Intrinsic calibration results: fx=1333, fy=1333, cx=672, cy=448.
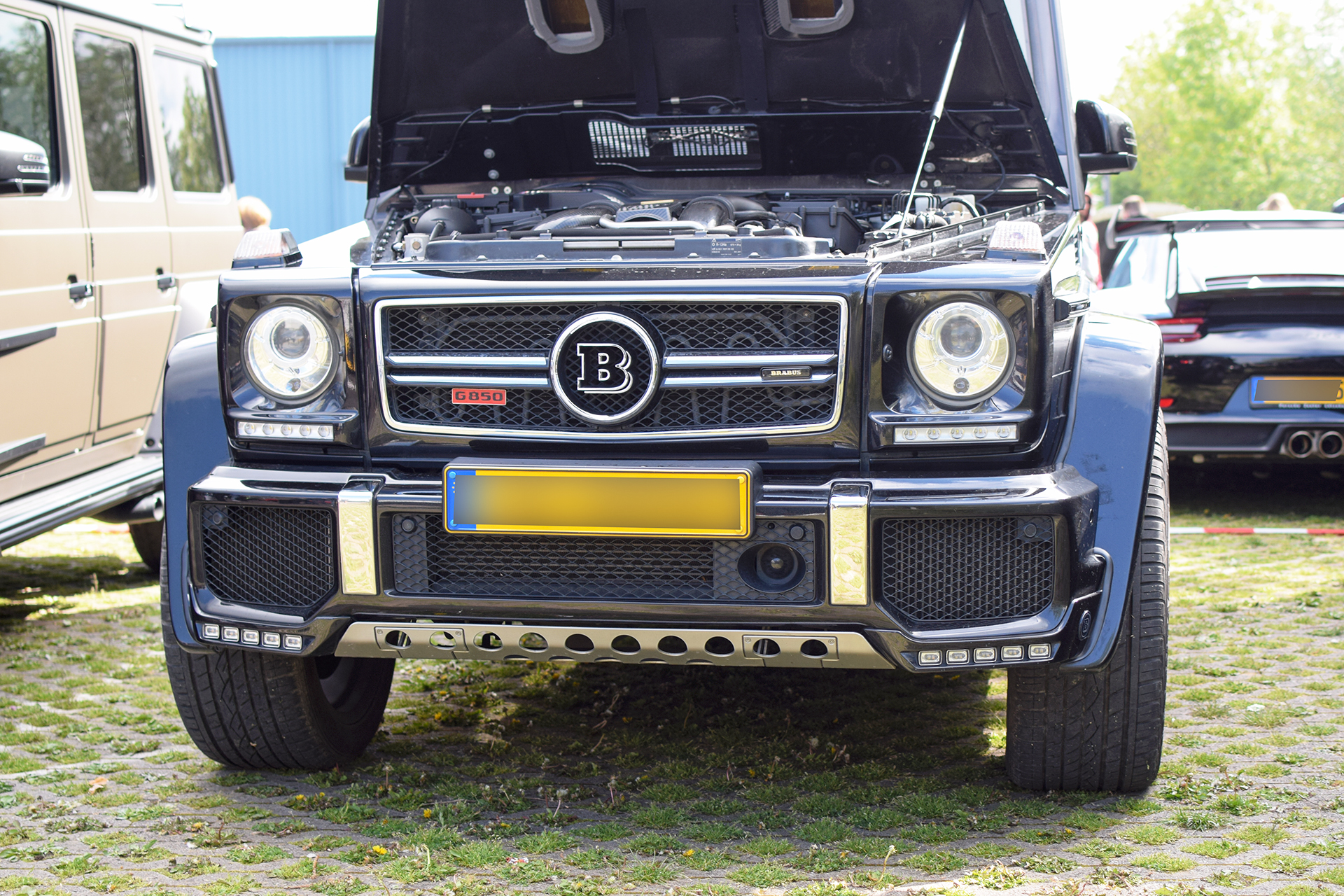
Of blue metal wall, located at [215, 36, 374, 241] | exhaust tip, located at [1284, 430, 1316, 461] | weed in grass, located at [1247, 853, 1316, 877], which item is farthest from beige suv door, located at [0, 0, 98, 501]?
blue metal wall, located at [215, 36, 374, 241]

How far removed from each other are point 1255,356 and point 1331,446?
0.59 m

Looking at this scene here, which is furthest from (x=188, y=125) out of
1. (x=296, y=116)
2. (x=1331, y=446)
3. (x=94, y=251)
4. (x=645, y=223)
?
(x=296, y=116)

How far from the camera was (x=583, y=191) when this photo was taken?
13.4 ft

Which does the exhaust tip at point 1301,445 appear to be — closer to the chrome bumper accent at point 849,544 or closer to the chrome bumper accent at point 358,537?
the chrome bumper accent at point 849,544

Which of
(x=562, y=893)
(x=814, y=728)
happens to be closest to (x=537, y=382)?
(x=562, y=893)

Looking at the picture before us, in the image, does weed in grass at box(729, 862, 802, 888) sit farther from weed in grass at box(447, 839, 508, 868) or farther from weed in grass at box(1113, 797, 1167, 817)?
weed in grass at box(1113, 797, 1167, 817)

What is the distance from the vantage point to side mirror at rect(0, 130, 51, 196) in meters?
4.20

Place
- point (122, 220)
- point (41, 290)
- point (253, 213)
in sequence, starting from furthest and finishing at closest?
point (253, 213), point (122, 220), point (41, 290)

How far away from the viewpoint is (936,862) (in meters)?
2.75

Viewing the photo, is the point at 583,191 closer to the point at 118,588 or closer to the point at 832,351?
the point at 832,351

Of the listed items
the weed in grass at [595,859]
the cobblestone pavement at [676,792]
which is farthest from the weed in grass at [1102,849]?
the weed in grass at [595,859]

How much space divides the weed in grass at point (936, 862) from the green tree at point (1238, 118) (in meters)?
38.8

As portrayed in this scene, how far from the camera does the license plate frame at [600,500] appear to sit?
2666 mm

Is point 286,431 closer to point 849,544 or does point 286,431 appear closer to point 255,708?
point 255,708
